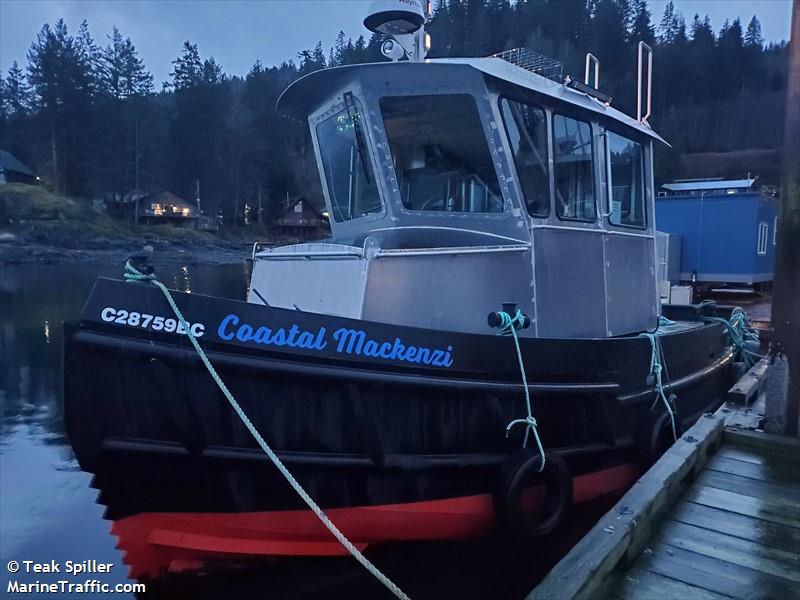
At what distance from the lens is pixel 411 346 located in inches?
145

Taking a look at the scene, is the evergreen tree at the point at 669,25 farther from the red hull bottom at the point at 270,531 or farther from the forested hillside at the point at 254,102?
the red hull bottom at the point at 270,531

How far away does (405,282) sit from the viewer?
421 cm

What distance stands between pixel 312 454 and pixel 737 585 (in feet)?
7.62

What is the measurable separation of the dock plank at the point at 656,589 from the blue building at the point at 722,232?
19097 mm

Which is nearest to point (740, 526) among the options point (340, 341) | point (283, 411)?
point (340, 341)

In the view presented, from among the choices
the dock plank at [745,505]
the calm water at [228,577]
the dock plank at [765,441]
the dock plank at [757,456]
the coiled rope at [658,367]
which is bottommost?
the calm water at [228,577]

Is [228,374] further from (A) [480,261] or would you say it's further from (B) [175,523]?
(A) [480,261]

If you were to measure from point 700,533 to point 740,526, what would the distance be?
27 cm

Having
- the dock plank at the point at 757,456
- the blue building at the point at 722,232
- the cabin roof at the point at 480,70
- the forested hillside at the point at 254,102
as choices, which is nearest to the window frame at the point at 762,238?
the blue building at the point at 722,232

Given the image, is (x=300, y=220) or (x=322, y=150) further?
(x=300, y=220)

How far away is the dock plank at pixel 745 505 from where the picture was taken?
10.8 ft

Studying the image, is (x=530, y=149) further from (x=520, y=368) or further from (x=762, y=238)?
(x=762, y=238)

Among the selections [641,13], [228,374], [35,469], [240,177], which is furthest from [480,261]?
[641,13]

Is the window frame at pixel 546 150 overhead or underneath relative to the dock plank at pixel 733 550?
overhead
